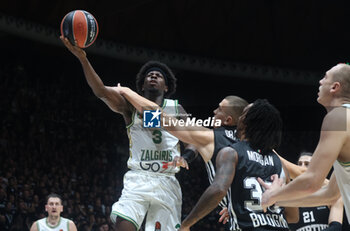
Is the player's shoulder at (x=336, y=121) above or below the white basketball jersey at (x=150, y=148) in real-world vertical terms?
below

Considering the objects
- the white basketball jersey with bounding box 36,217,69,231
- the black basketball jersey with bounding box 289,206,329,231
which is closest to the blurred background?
the white basketball jersey with bounding box 36,217,69,231

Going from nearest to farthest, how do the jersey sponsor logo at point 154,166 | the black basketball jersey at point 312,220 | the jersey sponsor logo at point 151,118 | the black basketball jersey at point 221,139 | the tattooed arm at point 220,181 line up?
the tattooed arm at point 220,181
the black basketball jersey at point 221,139
the jersey sponsor logo at point 151,118
the jersey sponsor logo at point 154,166
the black basketball jersey at point 312,220

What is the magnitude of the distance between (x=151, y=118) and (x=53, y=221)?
441 cm

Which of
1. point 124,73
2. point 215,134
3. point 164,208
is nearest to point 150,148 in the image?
point 164,208

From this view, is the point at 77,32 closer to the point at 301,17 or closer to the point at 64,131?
the point at 64,131

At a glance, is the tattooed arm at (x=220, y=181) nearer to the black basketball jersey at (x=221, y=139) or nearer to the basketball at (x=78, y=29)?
the black basketball jersey at (x=221, y=139)

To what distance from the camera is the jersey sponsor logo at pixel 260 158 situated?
338cm

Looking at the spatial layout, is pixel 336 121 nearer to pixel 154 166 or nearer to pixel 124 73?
pixel 154 166

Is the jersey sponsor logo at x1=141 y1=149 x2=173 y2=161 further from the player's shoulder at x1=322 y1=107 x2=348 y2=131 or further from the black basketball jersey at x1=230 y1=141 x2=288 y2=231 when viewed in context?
the player's shoulder at x1=322 y1=107 x2=348 y2=131

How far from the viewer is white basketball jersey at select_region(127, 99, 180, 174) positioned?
5.00 meters

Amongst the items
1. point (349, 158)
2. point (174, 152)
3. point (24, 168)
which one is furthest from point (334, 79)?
point (24, 168)

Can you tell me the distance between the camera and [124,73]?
16875 mm

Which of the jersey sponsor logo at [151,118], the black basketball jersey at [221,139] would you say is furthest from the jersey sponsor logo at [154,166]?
the black basketball jersey at [221,139]

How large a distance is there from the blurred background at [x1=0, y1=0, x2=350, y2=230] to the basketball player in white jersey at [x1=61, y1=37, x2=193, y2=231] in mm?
6343
